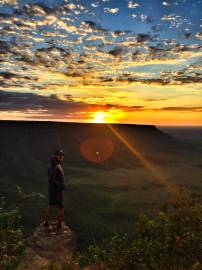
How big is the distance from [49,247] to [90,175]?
16160 millimetres

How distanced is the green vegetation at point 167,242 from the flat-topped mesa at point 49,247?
12.8 feet

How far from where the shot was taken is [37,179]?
22.7 m

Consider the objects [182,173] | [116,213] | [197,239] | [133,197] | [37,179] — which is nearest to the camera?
[197,239]

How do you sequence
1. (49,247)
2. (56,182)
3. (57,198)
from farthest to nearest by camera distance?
(57,198) → (56,182) → (49,247)

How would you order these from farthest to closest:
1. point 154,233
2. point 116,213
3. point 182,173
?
point 182,173
point 116,213
point 154,233

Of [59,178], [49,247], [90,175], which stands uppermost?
[59,178]

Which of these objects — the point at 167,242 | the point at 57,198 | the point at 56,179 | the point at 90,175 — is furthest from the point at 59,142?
the point at 167,242

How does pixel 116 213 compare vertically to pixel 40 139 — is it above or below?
below

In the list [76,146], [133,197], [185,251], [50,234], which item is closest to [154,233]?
[185,251]

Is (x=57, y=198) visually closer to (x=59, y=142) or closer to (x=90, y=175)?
(x=90, y=175)

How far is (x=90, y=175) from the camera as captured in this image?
25172mm

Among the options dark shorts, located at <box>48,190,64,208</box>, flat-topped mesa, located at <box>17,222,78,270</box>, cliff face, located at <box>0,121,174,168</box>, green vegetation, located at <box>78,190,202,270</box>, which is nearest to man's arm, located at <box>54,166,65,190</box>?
dark shorts, located at <box>48,190,64,208</box>

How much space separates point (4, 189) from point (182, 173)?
1459cm

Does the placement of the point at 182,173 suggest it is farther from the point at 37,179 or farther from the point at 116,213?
the point at 116,213
